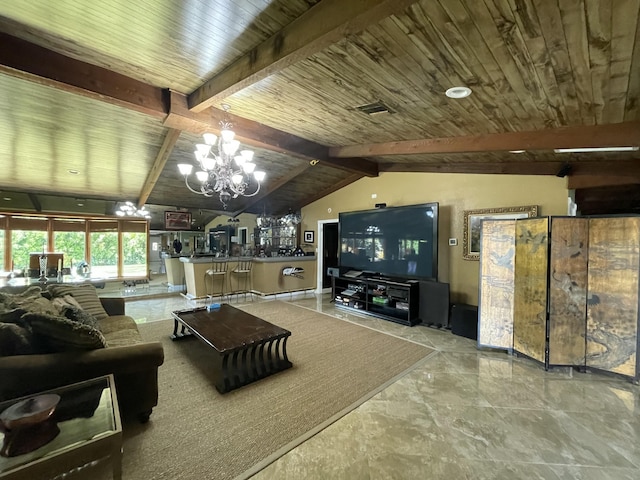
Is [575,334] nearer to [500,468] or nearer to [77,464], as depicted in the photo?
[500,468]

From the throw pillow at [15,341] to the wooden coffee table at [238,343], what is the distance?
126 cm

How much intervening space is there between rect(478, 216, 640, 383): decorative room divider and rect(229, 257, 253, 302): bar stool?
541 centimetres

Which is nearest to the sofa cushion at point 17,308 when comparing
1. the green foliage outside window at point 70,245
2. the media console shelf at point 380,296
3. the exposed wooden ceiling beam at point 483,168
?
the media console shelf at point 380,296

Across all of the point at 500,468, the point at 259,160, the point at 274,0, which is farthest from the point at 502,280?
the point at 259,160

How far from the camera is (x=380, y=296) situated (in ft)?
17.7

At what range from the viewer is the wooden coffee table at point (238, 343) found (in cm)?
269

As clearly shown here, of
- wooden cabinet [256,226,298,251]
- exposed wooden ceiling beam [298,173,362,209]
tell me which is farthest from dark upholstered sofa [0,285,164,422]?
wooden cabinet [256,226,298,251]

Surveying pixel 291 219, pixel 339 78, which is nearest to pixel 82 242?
pixel 291 219

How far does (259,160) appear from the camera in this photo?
5.77m

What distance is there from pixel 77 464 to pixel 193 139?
15.0 feet

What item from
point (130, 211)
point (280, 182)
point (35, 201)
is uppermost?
point (280, 182)

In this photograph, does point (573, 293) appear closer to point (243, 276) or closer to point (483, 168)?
point (483, 168)

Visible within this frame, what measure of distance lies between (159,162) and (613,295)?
22.8 ft

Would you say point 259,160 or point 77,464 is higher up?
point 259,160
